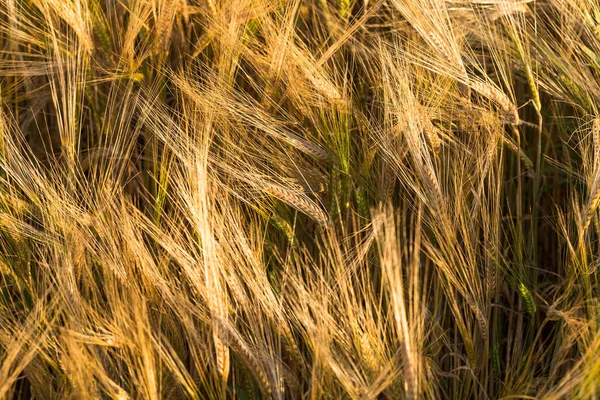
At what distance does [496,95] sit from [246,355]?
581mm

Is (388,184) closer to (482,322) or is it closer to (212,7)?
(482,322)

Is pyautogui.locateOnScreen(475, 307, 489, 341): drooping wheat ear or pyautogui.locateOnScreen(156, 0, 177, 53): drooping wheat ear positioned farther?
pyautogui.locateOnScreen(156, 0, 177, 53): drooping wheat ear

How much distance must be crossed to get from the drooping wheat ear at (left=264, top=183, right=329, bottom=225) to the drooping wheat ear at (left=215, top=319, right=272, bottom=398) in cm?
23

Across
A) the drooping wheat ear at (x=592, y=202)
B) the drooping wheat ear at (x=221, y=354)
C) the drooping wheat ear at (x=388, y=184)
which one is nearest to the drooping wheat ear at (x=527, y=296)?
the drooping wheat ear at (x=592, y=202)

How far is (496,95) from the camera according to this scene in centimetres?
124

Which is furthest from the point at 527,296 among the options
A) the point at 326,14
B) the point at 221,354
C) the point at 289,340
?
the point at 326,14

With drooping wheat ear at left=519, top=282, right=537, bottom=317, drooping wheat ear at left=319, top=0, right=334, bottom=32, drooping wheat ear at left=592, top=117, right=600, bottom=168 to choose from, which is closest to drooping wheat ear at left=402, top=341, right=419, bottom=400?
drooping wheat ear at left=519, top=282, right=537, bottom=317

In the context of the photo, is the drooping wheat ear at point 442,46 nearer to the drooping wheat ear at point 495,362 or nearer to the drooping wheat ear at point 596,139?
the drooping wheat ear at point 596,139

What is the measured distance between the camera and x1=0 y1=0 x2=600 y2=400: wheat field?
3.51 ft

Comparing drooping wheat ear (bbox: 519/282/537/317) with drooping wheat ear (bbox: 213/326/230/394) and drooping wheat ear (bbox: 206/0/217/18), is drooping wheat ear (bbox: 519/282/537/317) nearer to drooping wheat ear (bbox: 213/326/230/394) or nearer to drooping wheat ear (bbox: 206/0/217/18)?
drooping wheat ear (bbox: 213/326/230/394)

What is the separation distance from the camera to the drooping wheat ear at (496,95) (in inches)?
48.1

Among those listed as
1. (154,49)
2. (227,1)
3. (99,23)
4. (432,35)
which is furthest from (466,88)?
(99,23)

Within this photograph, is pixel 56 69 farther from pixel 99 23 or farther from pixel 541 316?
pixel 541 316

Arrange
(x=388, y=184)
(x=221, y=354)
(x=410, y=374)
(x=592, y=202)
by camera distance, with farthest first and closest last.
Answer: (x=388, y=184) < (x=592, y=202) < (x=221, y=354) < (x=410, y=374)
